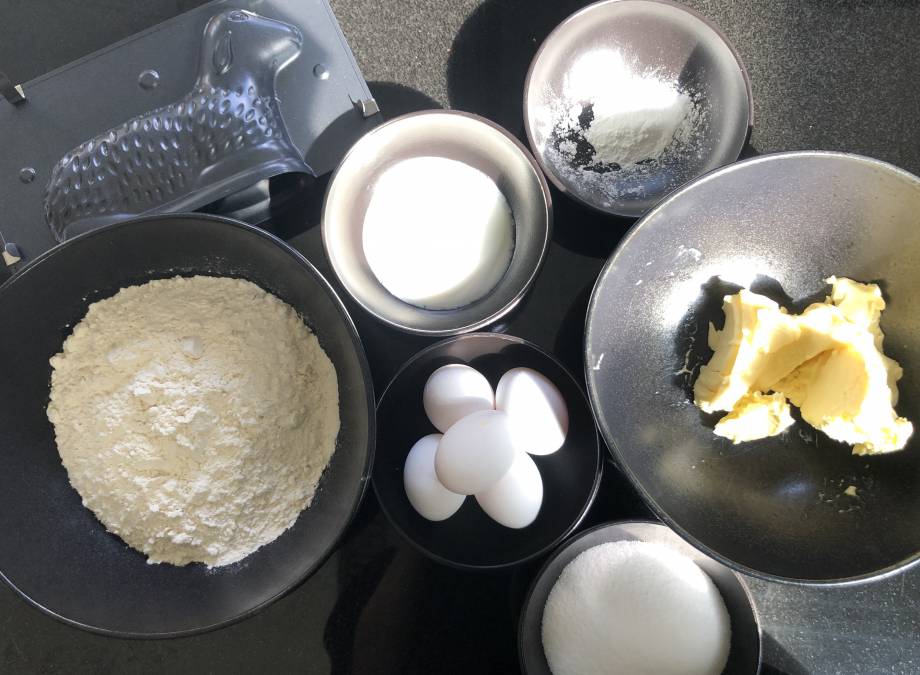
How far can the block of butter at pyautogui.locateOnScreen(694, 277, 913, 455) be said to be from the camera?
2.34ft

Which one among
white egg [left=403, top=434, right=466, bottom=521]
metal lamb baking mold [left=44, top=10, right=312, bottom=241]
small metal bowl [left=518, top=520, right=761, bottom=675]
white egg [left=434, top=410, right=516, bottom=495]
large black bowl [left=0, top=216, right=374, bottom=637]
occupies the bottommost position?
small metal bowl [left=518, top=520, right=761, bottom=675]

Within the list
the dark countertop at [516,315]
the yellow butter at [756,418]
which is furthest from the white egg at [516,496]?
the yellow butter at [756,418]

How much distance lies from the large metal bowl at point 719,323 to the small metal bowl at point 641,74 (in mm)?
114

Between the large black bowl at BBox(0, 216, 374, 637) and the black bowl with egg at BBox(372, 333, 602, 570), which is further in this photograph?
the black bowl with egg at BBox(372, 333, 602, 570)

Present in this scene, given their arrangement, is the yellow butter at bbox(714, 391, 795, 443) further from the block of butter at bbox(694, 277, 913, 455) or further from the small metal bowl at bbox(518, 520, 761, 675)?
the small metal bowl at bbox(518, 520, 761, 675)

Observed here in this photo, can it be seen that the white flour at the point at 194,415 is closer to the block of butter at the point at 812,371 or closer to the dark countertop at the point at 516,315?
the dark countertop at the point at 516,315

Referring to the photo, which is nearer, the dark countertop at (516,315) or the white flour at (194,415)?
the white flour at (194,415)

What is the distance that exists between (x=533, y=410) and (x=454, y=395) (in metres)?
0.10

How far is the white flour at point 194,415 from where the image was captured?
716 millimetres

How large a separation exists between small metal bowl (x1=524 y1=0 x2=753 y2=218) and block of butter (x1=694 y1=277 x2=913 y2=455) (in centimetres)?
21

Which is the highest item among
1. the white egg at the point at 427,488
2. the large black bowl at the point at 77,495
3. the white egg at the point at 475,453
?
the large black bowl at the point at 77,495

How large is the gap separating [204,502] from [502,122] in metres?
0.63

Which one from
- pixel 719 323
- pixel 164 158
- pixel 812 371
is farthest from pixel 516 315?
pixel 164 158

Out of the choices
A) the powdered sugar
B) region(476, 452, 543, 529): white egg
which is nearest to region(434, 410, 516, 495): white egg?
region(476, 452, 543, 529): white egg
